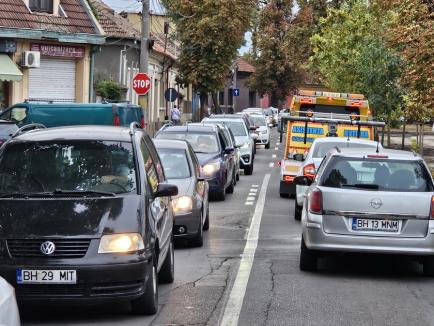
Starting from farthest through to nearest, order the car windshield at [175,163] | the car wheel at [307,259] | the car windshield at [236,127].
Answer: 1. the car windshield at [236,127]
2. the car windshield at [175,163]
3. the car wheel at [307,259]

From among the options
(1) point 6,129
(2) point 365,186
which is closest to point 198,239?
(2) point 365,186

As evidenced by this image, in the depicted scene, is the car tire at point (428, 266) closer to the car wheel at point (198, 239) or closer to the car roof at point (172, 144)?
the car wheel at point (198, 239)


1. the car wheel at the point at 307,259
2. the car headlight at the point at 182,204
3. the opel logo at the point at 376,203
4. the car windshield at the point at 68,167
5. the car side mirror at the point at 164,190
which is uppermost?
the car windshield at the point at 68,167

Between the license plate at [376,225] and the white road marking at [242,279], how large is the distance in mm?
1454

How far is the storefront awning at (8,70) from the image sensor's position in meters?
29.1

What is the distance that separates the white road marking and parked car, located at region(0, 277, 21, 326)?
3207mm

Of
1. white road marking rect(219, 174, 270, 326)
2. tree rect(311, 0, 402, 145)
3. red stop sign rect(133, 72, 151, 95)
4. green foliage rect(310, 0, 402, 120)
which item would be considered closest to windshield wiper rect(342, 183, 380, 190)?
white road marking rect(219, 174, 270, 326)

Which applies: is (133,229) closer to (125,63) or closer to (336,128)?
(336,128)

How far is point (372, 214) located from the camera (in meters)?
10.4

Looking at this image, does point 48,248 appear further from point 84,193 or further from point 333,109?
point 333,109

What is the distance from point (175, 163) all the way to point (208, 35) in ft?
128

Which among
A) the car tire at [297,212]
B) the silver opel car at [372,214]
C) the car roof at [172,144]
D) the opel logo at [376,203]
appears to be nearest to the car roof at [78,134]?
the silver opel car at [372,214]

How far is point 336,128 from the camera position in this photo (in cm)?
2161

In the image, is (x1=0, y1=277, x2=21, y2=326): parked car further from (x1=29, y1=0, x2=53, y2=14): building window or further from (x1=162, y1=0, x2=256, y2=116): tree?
(x1=162, y1=0, x2=256, y2=116): tree
